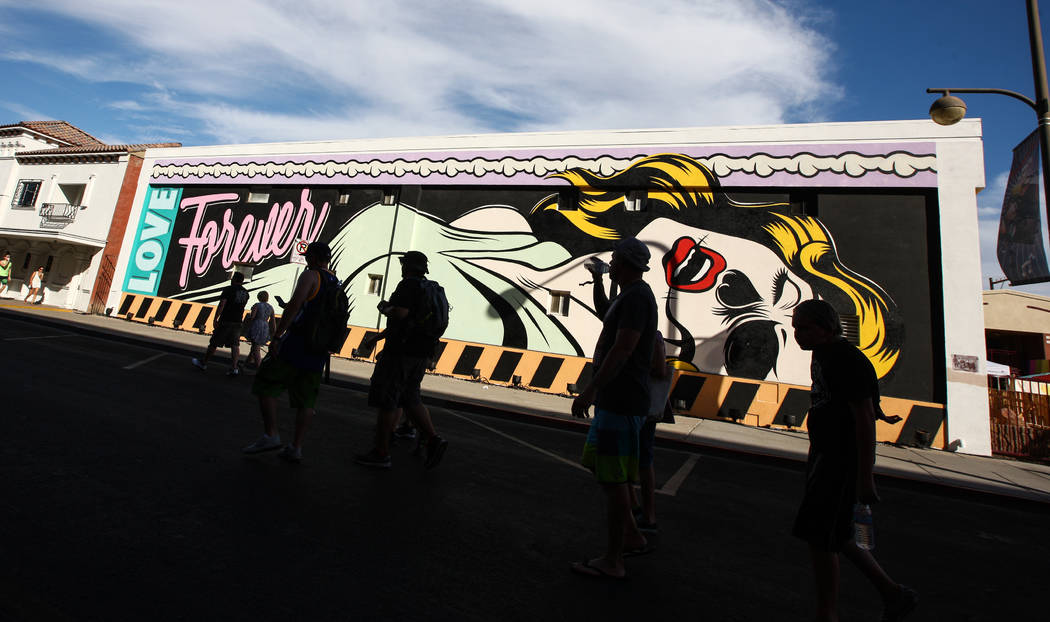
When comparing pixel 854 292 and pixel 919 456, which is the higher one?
pixel 854 292

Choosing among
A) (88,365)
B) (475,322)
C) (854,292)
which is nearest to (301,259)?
(475,322)

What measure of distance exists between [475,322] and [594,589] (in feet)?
37.5

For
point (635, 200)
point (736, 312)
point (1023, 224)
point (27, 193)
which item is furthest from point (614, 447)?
point (27, 193)

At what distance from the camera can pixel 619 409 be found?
9.00 feet

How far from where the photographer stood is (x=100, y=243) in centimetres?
2042

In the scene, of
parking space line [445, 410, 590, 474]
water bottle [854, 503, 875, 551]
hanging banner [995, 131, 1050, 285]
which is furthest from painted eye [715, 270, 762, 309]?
water bottle [854, 503, 875, 551]

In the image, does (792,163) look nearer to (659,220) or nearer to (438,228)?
(659,220)

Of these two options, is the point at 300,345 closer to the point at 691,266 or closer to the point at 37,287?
the point at 691,266

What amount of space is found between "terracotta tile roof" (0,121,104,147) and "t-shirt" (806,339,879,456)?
112ft

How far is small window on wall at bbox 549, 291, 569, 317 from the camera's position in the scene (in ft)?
42.7

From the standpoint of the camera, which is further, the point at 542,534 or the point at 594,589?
the point at 542,534

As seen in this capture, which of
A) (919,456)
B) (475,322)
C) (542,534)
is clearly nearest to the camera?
(542,534)

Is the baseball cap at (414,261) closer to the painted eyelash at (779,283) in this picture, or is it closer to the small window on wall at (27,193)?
the painted eyelash at (779,283)

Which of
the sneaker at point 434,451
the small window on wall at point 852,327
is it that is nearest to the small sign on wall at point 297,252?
the sneaker at point 434,451
